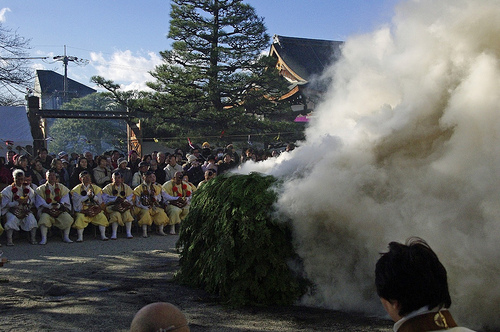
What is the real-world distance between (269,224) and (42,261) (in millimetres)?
4709

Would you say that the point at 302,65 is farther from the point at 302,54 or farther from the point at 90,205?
the point at 90,205

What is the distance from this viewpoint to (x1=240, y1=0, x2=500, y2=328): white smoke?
14.7 feet

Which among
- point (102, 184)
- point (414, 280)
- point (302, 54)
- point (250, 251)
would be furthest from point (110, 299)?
point (302, 54)

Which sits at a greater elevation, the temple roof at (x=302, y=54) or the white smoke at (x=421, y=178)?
the temple roof at (x=302, y=54)

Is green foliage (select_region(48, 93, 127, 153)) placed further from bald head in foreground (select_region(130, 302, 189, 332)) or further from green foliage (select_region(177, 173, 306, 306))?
bald head in foreground (select_region(130, 302, 189, 332))

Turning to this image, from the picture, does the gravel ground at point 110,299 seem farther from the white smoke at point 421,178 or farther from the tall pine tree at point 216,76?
the tall pine tree at point 216,76

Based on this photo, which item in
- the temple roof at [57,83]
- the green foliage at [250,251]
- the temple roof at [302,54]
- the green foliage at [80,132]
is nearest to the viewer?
the green foliage at [250,251]

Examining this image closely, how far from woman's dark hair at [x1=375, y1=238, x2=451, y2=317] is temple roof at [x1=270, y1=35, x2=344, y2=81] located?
22.0 meters

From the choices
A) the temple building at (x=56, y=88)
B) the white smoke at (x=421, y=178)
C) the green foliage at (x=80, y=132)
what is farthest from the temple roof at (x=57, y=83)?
the white smoke at (x=421, y=178)

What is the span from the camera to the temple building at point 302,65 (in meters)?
20.9

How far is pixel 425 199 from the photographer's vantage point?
4.84 m

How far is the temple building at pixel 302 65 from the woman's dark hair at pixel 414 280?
18384mm

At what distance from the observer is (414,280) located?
193 centimetres

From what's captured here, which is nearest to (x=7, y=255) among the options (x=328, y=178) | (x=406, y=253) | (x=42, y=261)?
(x=42, y=261)
